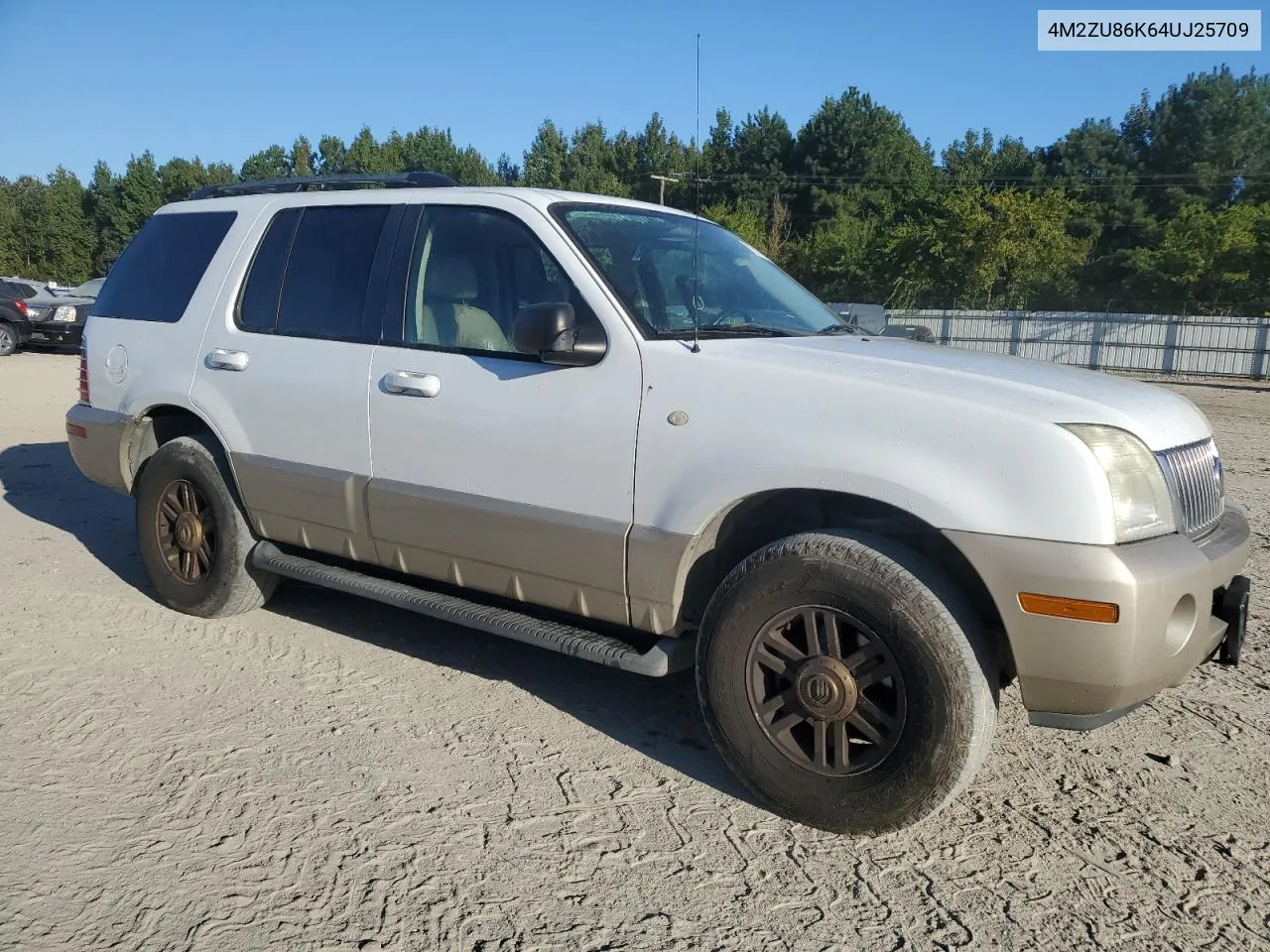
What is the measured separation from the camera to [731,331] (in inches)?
154

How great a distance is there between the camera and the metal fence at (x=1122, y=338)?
29.4 meters

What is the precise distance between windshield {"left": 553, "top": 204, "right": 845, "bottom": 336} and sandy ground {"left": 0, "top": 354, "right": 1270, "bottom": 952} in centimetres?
162

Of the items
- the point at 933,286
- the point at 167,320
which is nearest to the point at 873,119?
the point at 933,286

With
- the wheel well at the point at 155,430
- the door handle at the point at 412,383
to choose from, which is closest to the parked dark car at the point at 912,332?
the door handle at the point at 412,383

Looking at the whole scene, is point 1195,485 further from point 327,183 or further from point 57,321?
point 57,321

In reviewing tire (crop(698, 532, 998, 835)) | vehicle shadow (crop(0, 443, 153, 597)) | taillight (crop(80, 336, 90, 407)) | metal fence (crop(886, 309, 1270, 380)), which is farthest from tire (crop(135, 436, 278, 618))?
metal fence (crop(886, 309, 1270, 380))

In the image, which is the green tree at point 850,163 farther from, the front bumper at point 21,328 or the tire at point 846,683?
the tire at point 846,683

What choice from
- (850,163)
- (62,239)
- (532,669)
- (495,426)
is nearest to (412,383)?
(495,426)

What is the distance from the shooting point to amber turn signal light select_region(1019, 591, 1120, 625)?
2.83 metres

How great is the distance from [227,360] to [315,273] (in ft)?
1.99

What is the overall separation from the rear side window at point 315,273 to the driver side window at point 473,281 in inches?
11.8

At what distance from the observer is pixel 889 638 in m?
3.09

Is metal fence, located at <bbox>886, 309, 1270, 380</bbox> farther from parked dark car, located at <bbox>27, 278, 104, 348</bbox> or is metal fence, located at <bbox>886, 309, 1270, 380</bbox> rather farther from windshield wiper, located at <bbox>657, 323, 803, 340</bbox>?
windshield wiper, located at <bbox>657, 323, 803, 340</bbox>

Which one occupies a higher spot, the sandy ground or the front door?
the front door
